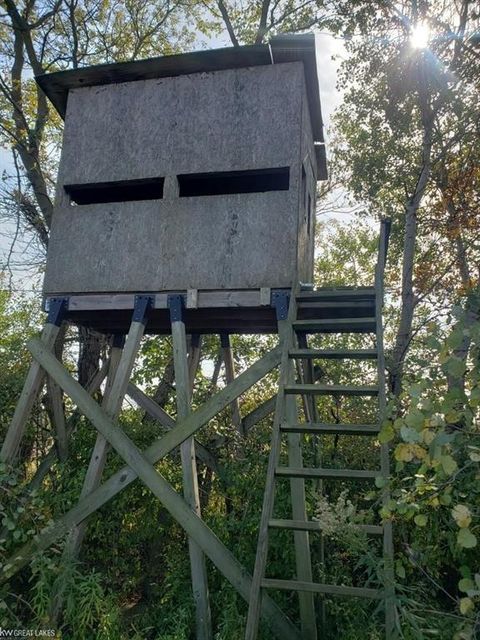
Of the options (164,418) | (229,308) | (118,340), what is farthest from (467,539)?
(118,340)

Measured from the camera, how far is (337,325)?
5004 mm

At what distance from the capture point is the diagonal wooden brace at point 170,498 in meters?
4.71

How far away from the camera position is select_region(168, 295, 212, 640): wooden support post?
202 inches

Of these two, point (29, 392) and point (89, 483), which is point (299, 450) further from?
point (29, 392)

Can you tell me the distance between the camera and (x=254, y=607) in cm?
363

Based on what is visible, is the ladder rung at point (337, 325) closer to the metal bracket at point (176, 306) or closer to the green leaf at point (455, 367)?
the metal bracket at point (176, 306)

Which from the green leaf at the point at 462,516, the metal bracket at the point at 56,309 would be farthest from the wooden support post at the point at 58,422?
the green leaf at the point at 462,516

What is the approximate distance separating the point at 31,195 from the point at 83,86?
151 inches

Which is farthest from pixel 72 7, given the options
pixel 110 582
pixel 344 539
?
pixel 344 539

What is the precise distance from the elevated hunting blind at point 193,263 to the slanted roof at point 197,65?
0.02 m

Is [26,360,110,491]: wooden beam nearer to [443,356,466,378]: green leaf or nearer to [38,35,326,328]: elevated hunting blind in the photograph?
[38,35,326,328]: elevated hunting blind

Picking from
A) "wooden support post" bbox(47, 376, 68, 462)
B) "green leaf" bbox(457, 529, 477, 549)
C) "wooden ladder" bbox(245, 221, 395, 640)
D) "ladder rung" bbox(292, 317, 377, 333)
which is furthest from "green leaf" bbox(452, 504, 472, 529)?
"wooden support post" bbox(47, 376, 68, 462)

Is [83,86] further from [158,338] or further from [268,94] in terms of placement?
[158,338]

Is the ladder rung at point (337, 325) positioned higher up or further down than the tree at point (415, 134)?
further down
